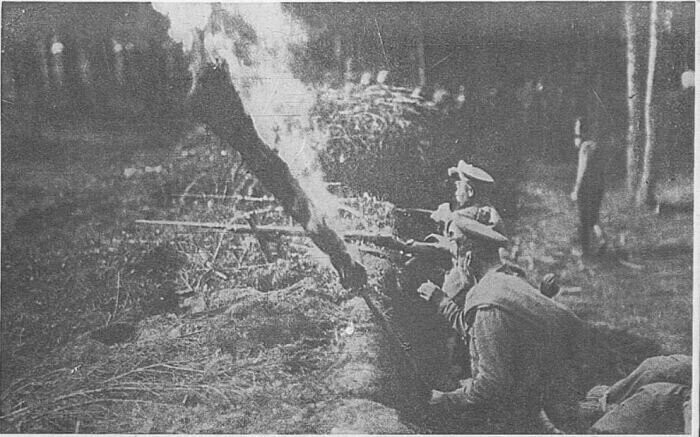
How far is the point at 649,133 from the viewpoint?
4.68 m

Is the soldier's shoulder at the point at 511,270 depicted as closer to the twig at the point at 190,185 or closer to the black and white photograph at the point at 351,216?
the black and white photograph at the point at 351,216

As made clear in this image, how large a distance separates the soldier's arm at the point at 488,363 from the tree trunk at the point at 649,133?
1136 mm

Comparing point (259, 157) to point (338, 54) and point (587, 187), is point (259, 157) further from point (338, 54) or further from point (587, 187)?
point (587, 187)

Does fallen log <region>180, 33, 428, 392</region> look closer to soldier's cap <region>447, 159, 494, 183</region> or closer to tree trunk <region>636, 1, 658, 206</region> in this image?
soldier's cap <region>447, 159, 494, 183</region>

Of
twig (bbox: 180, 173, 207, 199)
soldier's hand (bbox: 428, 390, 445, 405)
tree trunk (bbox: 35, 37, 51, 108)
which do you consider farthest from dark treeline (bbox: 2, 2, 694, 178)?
soldier's hand (bbox: 428, 390, 445, 405)

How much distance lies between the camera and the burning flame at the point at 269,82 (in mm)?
4625

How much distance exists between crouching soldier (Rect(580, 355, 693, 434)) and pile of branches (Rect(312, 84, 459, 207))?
66.0 inches

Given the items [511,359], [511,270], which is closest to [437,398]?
[511,359]

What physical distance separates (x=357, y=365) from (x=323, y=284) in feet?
1.70

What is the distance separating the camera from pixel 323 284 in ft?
15.1

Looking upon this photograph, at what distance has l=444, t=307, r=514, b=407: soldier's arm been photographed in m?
4.55

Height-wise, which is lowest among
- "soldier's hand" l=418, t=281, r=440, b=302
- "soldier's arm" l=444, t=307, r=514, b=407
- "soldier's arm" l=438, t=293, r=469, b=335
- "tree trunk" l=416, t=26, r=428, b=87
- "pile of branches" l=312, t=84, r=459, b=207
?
"soldier's arm" l=444, t=307, r=514, b=407

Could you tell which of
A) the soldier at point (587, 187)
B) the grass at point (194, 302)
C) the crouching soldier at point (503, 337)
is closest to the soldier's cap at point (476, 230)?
the crouching soldier at point (503, 337)

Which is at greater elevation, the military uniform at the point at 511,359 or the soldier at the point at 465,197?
the soldier at the point at 465,197
